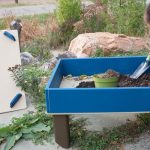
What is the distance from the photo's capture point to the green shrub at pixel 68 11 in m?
9.20

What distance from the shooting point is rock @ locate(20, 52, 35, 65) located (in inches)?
281

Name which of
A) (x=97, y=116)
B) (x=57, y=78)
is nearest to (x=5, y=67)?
(x=57, y=78)

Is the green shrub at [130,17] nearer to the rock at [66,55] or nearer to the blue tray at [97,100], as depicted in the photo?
the rock at [66,55]

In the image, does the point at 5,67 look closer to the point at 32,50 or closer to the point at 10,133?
the point at 10,133

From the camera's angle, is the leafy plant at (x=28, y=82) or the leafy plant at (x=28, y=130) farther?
the leafy plant at (x=28, y=82)

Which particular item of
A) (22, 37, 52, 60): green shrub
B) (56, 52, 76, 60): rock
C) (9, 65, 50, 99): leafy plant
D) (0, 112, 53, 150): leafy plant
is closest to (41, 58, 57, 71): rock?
(56, 52, 76, 60): rock

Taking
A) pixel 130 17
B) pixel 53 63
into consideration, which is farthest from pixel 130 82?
pixel 130 17

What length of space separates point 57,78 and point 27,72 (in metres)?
0.97

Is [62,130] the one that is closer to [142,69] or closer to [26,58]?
[142,69]

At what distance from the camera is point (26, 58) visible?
23.7 ft

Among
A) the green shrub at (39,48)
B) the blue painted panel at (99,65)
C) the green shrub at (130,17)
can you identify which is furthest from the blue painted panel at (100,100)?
the green shrub at (130,17)

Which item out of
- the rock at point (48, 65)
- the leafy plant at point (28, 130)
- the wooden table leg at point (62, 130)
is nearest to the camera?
the wooden table leg at point (62, 130)

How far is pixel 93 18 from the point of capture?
8984 millimetres

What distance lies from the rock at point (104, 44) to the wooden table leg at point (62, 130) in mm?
3053
